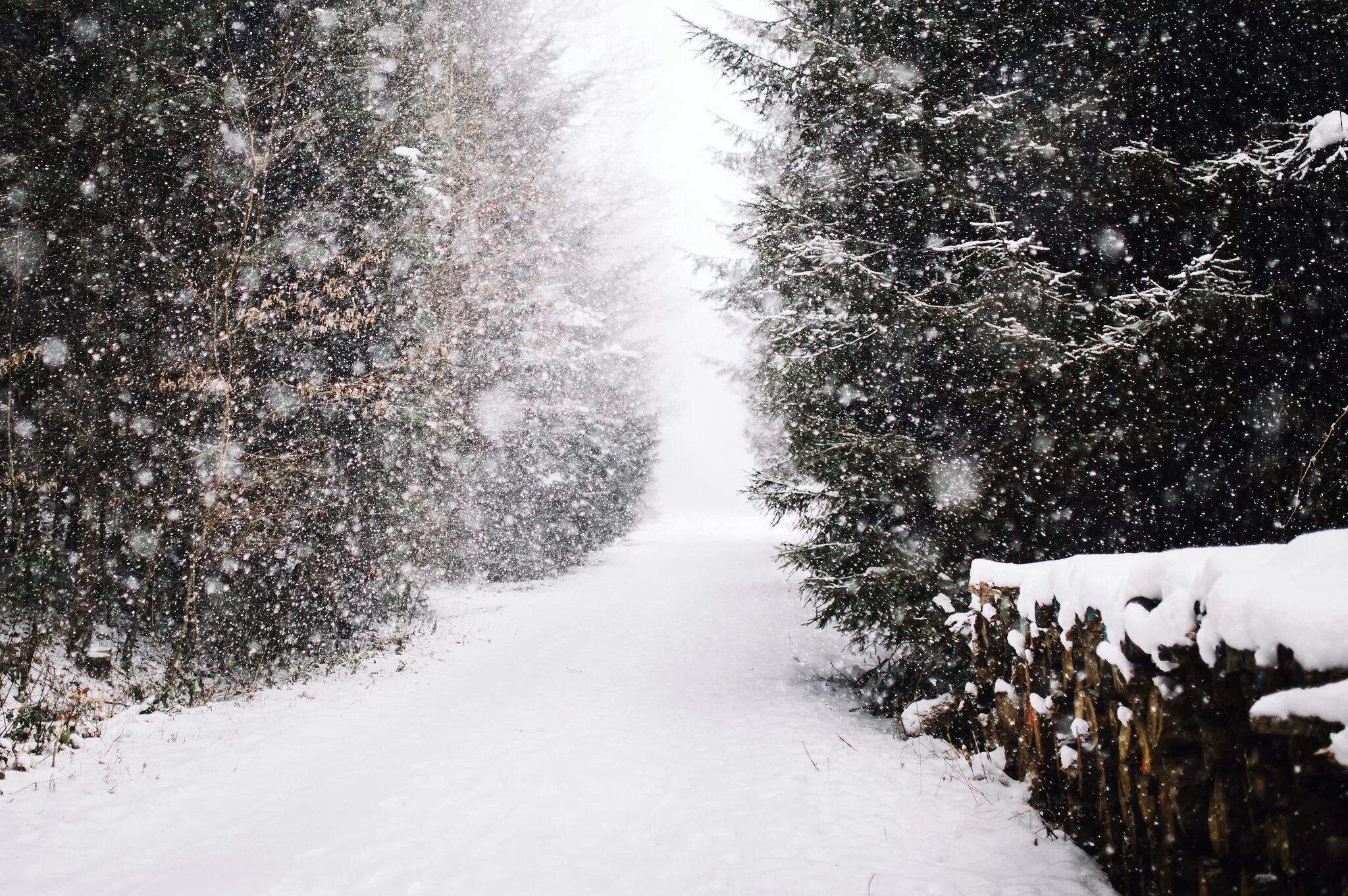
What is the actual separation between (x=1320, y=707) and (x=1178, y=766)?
0.98m

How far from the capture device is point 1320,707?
1.55 metres

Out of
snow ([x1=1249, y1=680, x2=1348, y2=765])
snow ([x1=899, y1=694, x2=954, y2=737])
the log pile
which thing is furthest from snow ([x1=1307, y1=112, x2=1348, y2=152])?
snow ([x1=899, y1=694, x2=954, y2=737])

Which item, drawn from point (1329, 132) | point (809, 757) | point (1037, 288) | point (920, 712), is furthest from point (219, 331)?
point (1329, 132)

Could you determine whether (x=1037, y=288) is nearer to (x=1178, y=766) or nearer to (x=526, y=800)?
(x=1178, y=766)

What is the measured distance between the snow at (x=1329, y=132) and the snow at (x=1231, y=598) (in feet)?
9.80

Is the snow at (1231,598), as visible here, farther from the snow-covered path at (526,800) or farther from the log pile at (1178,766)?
the snow-covered path at (526,800)

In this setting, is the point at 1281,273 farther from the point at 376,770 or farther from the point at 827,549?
the point at 376,770

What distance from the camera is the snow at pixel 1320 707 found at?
150cm

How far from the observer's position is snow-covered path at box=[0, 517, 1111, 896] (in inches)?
128

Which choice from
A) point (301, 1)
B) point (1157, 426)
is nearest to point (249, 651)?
point (301, 1)

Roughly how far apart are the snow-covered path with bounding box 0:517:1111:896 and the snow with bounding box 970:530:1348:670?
4.66 feet

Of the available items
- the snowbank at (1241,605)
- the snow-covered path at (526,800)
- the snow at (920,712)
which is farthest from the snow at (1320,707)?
the snow at (920,712)

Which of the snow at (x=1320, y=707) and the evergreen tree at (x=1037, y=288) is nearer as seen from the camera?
the snow at (x=1320, y=707)

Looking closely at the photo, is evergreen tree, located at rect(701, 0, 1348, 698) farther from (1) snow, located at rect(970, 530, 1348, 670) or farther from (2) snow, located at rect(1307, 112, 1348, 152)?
(1) snow, located at rect(970, 530, 1348, 670)
